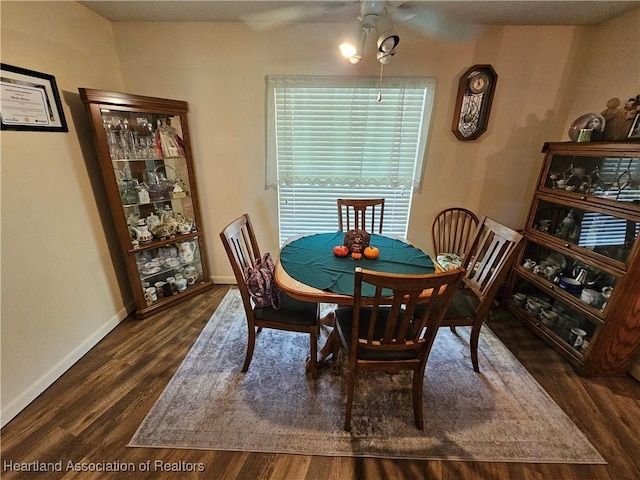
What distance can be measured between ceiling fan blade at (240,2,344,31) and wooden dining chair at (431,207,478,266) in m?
2.02

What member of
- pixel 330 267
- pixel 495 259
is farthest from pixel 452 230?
pixel 330 267

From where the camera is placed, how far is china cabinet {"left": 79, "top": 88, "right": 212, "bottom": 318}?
196 cm

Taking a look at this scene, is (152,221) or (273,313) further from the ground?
(152,221)

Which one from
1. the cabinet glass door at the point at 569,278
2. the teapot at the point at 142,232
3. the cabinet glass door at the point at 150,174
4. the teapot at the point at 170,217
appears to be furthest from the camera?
the teapot at the point at 170,217

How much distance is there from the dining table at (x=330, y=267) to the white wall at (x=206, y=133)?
0.93 metres

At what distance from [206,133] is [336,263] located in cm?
183

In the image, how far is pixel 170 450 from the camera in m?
1.32

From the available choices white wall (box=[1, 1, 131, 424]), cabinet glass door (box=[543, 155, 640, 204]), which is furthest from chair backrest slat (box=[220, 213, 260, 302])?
cabinet glass door (box=[543, 155, 640, 204])

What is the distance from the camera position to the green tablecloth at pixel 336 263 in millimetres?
1421

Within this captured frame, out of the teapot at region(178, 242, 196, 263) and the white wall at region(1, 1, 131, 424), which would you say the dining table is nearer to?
the teapot at region(178, 242, 196, 263)

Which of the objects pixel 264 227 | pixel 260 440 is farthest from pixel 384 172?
pixel 260 440

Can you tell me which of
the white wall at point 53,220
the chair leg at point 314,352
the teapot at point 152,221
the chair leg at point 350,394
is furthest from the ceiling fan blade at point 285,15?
the chair leg at point 350,394

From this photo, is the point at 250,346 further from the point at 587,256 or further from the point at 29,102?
the point at 587,256

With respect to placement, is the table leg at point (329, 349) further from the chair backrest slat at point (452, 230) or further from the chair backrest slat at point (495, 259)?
the chair backrest slat at point (452, 230)
